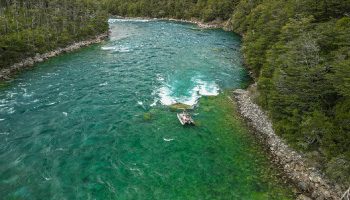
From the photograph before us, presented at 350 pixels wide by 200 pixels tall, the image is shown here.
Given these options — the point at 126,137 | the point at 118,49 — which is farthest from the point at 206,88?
the point at 118,49

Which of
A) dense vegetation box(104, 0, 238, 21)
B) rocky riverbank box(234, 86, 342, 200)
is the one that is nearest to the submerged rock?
rocky riverbank box(234, 86, 342, 200)

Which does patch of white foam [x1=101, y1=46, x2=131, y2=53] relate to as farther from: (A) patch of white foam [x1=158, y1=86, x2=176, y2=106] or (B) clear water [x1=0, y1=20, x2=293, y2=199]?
(A) patch of white foam [x1=158, y1=86, x2=176, y2=106]

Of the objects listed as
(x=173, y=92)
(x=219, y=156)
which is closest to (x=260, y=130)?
(x=219, y=156)

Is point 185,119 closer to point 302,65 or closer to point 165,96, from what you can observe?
point 165,96

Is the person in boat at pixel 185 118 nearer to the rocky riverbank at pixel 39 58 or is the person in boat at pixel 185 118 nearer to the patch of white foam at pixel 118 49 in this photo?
the rocky riverbank at pixel 39 58

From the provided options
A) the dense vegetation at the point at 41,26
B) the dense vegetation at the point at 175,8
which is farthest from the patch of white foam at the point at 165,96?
the dense vegetation at the point at 175,8

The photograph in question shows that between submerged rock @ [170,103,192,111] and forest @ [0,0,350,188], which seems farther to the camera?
submerged rock @ [170,103,192,111]
